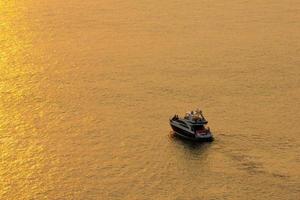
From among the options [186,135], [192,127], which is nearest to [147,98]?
[186,135]

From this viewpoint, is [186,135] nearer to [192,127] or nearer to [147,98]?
[192,127]

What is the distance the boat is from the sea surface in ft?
3.77

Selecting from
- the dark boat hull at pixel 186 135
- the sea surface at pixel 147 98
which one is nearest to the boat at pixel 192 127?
the dark boat hull at pixel 186 135

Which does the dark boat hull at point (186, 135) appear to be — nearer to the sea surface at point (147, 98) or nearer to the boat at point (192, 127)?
the boat at point (192, 127)

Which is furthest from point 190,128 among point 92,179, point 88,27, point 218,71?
point 88,27

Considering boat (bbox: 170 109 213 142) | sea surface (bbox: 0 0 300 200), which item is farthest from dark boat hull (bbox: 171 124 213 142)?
sea surface (bbox: 0 0 300 200)

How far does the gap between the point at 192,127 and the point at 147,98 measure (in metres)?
16.5

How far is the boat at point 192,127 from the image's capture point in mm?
105875

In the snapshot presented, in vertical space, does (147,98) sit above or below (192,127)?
above

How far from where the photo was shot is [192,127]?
107 metres

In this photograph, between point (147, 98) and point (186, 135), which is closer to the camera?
point (186, 135)

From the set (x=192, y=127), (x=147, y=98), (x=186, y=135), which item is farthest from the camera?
(x=147, y=98)

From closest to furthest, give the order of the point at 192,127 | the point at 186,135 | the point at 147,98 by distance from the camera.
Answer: the point at 192,127, the point at 186,135, the point at 147,98

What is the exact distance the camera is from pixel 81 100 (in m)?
121
